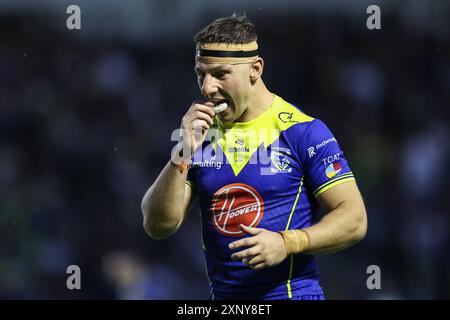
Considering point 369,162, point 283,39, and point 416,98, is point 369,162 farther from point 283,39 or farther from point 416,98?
point 283,39

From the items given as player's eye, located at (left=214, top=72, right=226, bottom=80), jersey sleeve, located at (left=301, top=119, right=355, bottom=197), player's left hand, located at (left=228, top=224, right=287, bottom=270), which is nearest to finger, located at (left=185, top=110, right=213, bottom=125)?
player's eye, located at (left=214, top=72, right=226, bottom=80)

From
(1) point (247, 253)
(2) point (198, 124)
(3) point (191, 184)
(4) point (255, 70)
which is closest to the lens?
(1) point (247, 253)

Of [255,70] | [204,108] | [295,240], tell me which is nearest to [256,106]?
[255,70]

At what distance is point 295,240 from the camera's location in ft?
14.4

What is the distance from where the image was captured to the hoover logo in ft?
15.6

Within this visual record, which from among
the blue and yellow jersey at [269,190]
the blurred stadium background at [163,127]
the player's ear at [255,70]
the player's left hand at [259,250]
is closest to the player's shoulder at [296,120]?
the blue and yellow jersey at [269,190]

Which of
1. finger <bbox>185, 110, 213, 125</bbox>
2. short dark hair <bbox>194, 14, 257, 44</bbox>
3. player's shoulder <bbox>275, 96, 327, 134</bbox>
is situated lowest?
player's shoulder <bbox>275, 96, 327, 134</bbox>

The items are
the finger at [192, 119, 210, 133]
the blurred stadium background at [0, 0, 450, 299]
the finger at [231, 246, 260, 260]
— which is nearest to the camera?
the finger at [231, 246, 260, 260]

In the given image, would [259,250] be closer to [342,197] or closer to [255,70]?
[342,197]

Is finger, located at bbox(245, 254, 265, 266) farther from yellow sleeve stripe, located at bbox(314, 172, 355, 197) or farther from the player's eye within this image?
the player's eye

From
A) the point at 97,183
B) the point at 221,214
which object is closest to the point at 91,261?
the point at 97,183

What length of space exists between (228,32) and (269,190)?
972 millimetres

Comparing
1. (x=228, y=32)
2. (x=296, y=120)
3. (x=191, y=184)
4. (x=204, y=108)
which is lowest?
(x=191, y=184)

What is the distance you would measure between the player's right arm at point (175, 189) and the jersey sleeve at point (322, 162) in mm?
598
